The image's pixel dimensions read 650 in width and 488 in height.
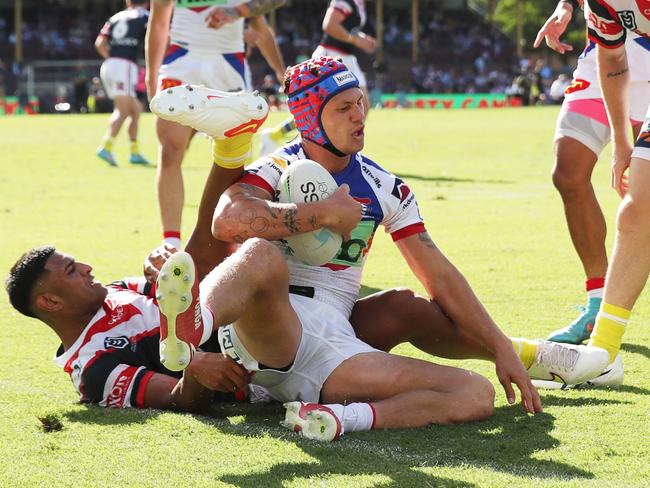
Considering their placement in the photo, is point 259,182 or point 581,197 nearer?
point 259,182

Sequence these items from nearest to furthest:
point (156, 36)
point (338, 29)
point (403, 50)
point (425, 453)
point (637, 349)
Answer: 1. point (425, 453)
2. point (637, 349)
3. point (156, 36)
4. point (338, 29)
5. point (403, 50)

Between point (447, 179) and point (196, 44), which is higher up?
point (196, 44)

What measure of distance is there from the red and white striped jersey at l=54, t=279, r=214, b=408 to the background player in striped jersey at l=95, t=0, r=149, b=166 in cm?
1229

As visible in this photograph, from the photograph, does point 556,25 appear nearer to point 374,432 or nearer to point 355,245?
point 355,245

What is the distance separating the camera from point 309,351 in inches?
168

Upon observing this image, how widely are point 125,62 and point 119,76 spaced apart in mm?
341

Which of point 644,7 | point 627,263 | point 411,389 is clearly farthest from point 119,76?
point 411,389

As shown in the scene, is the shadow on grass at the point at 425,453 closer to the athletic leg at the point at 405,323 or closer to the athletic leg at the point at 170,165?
the athletic leg at the point at 405,323

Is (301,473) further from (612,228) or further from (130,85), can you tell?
(130,85)

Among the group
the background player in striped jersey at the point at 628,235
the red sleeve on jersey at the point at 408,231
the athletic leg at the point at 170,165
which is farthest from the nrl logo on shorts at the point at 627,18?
the athletic leg at the point at 170,165

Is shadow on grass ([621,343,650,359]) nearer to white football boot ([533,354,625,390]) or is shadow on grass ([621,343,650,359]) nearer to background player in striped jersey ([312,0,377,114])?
white football boot ([533,354,625,390])

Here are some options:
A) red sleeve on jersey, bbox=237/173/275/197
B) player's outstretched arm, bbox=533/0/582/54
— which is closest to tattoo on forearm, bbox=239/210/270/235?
red sleeve on jersey, bbox=237/173/275/197

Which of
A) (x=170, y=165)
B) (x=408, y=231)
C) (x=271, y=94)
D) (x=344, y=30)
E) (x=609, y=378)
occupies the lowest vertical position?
(x=271, y=94)

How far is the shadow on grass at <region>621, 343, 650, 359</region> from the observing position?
5465 mm
